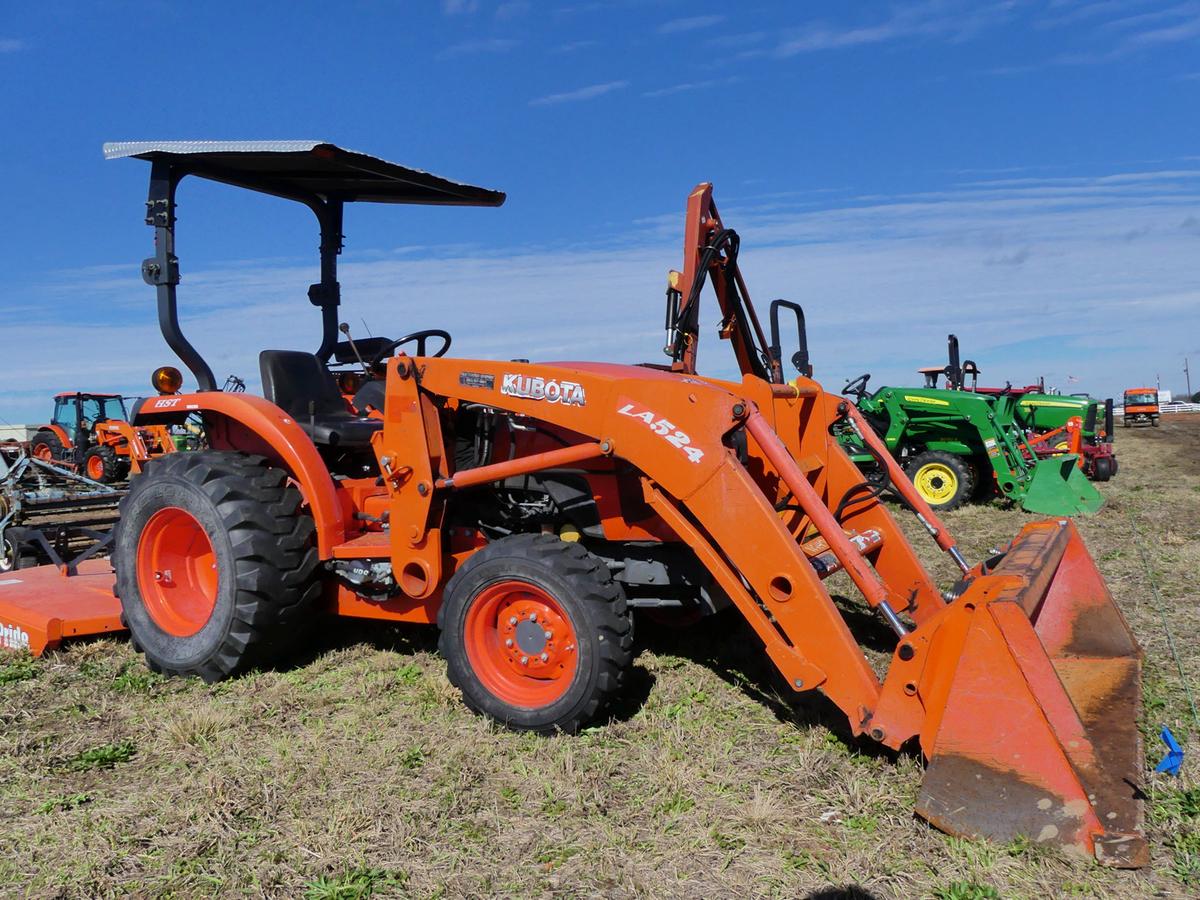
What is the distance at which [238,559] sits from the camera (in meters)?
4.19

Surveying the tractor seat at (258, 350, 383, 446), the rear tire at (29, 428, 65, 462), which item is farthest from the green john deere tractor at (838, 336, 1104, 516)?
the rear tire at (29, 428, 65, 462)

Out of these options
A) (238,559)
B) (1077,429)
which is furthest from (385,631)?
(1077,429)

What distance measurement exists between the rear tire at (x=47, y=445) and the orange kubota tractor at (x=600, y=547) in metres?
15.9

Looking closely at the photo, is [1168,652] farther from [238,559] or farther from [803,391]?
[238,559]

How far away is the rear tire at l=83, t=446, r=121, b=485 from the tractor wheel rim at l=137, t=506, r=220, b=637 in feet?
49.3

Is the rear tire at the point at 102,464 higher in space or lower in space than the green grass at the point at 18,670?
lower

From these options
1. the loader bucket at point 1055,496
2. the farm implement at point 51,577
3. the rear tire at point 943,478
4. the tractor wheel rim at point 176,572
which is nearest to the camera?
the tractor wheel rim at point 176,572

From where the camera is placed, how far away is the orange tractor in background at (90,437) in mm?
18031

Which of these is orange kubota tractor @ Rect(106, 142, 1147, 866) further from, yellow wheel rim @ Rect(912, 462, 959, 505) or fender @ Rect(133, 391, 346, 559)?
yellow wheel rim @ Rect(912, 462, 959, 505)

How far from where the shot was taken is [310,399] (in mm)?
5207

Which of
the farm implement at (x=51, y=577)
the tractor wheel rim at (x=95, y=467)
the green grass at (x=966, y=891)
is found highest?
the farm implement at (x=51, y=577)

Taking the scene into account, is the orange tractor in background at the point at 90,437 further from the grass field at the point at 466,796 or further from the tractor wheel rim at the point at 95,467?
the grass field at the point at 466,796

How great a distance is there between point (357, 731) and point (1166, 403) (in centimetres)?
5454

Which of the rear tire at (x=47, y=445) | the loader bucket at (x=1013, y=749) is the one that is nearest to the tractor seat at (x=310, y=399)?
the loader bucket at (x=1013, y=749)
